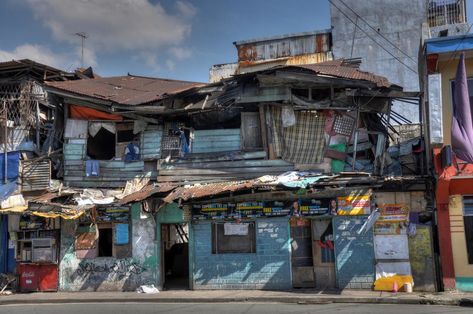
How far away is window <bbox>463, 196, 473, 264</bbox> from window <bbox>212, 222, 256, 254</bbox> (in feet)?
21.0

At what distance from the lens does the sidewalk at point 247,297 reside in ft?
41.1

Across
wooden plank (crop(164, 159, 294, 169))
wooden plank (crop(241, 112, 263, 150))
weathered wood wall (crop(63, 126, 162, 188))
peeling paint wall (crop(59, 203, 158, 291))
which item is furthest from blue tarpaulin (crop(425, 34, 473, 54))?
peeling paint wall (crop(59, 203, 158, 291))

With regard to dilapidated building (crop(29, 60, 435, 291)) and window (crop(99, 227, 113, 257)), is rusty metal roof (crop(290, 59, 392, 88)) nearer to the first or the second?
dilapidated building (crop(29, 60, 435, 291))

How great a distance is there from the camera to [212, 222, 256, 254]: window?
15.5 metres

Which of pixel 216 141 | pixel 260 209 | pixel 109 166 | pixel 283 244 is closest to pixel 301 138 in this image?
pixel 260 209

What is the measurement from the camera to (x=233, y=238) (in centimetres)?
1566

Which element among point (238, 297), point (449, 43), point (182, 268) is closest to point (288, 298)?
point (238, 297)

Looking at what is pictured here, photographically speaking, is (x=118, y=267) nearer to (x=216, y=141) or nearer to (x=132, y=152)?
(x=132, y=152)

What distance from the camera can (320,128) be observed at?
50.7ft

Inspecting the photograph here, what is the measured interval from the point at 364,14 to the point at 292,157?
1338 cm

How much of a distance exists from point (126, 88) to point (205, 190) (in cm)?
676

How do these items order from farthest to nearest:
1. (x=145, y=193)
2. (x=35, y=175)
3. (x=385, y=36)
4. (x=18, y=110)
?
(x=385, y=36)
(x=18, y=110)
(x=35, y=175)
(x=145, y=193)

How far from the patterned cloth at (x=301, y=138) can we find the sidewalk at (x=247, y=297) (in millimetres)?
4281

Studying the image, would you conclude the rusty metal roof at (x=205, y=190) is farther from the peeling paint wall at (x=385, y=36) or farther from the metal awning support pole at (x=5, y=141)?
the peeling paint wall at (x=385, y=36)
